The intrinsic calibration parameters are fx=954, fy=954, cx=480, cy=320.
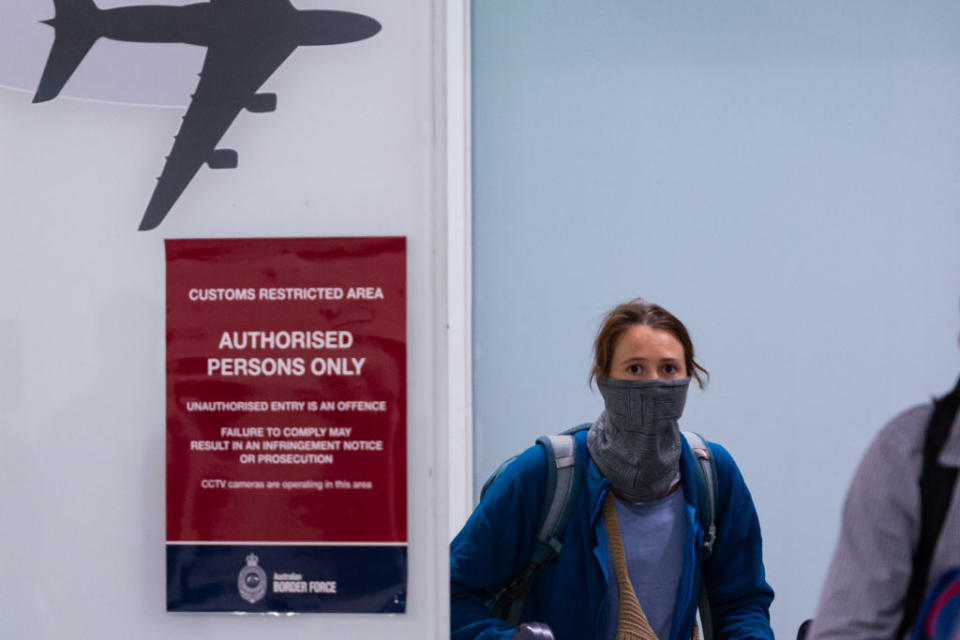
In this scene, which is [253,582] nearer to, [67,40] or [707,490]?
[67,40]

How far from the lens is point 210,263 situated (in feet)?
5.63

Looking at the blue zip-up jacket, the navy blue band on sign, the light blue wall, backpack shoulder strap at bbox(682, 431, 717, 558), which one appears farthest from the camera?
the light blue wall

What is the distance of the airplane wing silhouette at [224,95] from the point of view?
5.61ft

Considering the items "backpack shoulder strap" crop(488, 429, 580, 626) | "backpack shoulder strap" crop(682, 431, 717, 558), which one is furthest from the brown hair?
"backpack shoulder strap" crop(488, 429, 580, 626)

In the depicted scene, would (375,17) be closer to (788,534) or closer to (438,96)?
(438,96)

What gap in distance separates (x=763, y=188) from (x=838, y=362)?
2.41ft

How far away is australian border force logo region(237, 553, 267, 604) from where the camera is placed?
1.68m

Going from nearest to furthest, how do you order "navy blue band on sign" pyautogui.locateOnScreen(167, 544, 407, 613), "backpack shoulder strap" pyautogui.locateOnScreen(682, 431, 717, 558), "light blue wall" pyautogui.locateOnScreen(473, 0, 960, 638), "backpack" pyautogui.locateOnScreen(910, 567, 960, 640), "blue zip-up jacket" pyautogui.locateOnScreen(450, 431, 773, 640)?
"backpack" pyautogui.locateOnScreen(910, 567, 960, 640), "navy blue band on sign" pyautogui.locateOnScreen(167, 544, 407, 613), "blue zip-up jacket" pyautogui.locateOnScreen(450, 431, 773, 640), "backpack shoulder strap" pyautogui.locateOnScreen(682, 431, 717, 558), "light blue wall" pyautogui.locateOnScreen(473, 0, 960, 638)

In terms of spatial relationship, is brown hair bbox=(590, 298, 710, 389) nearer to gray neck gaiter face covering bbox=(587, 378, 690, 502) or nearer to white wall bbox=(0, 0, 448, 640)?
gray neck gaiter face covering bbox=(587, 378, 690, 502)

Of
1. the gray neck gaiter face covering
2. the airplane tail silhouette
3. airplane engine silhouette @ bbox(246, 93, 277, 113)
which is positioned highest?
the airplane tail silhouette

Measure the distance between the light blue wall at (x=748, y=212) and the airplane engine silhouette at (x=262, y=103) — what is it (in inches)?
80.6

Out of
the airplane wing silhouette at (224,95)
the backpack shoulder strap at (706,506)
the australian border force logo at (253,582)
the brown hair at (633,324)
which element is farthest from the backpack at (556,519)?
the airplane wing silhouette at (224,95)

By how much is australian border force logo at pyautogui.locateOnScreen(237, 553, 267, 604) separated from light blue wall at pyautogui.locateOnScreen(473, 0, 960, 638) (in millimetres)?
2095

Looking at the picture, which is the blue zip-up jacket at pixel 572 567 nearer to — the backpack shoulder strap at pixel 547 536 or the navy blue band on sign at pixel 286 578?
the backpack shoulder strap at pixel 547 536
